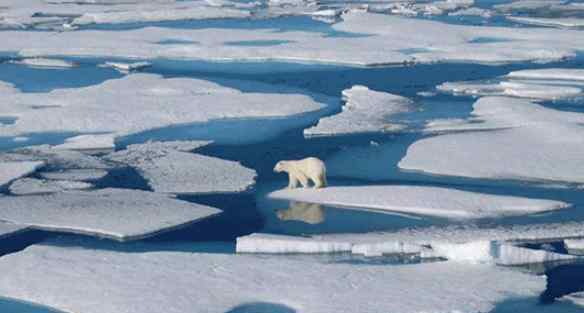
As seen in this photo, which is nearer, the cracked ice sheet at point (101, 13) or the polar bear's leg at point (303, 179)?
the polar bear's leg at point (303, 179)

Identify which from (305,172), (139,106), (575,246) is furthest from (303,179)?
(139,106)

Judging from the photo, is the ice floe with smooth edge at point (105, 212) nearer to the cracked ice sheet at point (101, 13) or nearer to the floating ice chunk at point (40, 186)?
the floating ice chunk at point (40, 186)

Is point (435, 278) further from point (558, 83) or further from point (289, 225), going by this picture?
point (558, 83)

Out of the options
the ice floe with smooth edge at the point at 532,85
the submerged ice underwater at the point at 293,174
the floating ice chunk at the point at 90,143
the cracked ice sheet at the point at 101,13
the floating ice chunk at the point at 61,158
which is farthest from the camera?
the cracked ice sheet at the point at 101,13

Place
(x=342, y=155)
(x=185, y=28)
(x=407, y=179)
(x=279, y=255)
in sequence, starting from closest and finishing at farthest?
(x=279, y=255)
(x=407, y=179)
(x=342, y=155)
(x=185, y=28)

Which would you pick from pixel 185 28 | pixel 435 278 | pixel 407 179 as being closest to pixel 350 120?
pixel 407 179

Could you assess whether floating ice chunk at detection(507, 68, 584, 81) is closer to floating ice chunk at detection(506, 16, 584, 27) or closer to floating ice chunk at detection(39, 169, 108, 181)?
floating ice chunk at detection(506, 16, 584, 27)

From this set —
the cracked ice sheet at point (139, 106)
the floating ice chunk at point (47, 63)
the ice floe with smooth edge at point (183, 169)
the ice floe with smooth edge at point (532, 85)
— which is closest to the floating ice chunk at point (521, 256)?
the ice floe with smooth edge at point (183, 169)

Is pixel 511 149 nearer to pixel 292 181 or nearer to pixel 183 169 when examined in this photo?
pixel 292 181
